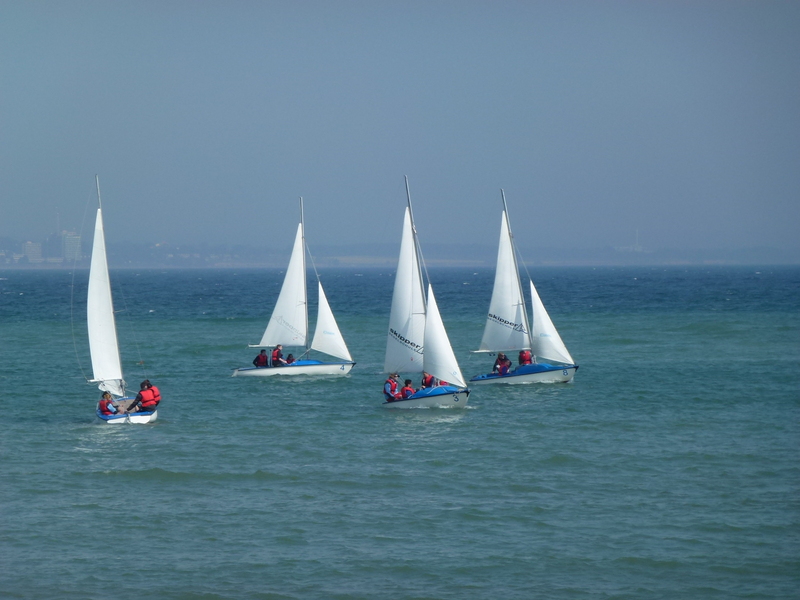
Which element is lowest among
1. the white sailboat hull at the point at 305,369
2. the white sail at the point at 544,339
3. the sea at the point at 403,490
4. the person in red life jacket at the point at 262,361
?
the sea at the point at 403,490

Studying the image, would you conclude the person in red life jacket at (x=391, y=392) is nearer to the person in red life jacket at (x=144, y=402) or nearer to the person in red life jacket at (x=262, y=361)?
the person in red life jacket at (x=144, y=402)

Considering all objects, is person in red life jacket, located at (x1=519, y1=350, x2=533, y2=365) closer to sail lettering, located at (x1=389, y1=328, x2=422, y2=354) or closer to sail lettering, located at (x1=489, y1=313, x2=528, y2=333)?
sail lettering, located at (x1=489, y1=313, x2=528, y2=333)

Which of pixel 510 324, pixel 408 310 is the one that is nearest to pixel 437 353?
pixel 408 310

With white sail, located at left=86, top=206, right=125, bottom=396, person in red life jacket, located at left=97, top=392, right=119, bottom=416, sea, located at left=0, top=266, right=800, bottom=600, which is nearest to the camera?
sea, located at left=0, top=266, right=800, bottom=600

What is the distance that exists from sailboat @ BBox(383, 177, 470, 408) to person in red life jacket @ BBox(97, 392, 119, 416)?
423 inches


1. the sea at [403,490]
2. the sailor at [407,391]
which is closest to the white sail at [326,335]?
the sea at [403,490]

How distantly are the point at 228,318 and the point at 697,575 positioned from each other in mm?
76117

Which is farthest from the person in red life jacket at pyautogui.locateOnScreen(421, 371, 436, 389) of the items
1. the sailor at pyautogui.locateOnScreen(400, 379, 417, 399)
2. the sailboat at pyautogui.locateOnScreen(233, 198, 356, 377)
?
the sailboat at pyautogui.locateOnScreen(233, 198, 356, 377)

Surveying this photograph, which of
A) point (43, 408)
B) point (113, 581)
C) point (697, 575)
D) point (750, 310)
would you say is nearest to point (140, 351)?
point (43, 408)

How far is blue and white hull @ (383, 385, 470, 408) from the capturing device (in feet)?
128

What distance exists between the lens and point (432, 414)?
38.7 metres

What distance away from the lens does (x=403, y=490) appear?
27844 mm

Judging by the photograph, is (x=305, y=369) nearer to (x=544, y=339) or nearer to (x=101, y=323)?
(x=544, y=339)

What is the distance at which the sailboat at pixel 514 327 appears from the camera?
46.3m
